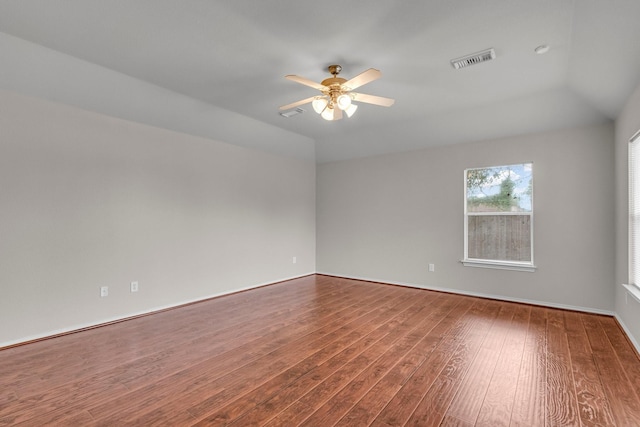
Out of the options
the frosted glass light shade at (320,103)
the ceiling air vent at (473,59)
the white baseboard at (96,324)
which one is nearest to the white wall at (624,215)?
the ceiling air vent at (473,59)

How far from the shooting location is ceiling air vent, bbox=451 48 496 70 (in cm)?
280

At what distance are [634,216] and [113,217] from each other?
5607 mm

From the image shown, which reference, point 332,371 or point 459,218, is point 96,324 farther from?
point 459,218

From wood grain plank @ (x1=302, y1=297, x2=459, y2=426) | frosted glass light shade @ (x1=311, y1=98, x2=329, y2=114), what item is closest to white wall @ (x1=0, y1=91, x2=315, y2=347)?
frosted glass light shade @ (x1=311, y1=98, x2=329, y2=114)

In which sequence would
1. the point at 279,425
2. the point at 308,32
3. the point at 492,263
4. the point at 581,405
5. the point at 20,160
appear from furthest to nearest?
the point at 492,263
the point at 20,160
the point at 308,32
the point at 581,405
the point at 279,425

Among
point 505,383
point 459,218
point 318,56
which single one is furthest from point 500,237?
point 318,56

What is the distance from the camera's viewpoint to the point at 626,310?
10.5 ft

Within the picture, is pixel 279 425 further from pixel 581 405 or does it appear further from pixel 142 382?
pixel 581 405

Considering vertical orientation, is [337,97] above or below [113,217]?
above

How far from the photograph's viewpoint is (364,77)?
2.64 m

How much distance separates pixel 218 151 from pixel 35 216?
2373 mm

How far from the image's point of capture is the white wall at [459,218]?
3.92m

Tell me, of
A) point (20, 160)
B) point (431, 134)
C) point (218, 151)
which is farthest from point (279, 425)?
point (431, 134)

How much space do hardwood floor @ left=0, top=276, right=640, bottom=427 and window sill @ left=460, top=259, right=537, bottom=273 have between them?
0.66 meters
